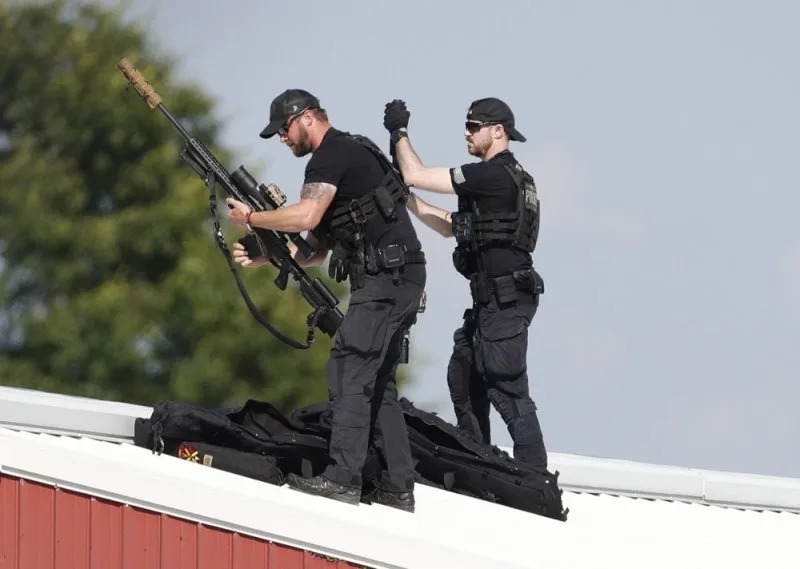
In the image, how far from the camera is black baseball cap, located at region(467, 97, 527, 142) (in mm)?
10062

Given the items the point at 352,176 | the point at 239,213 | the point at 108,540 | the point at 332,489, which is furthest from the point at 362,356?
the point at 108,540

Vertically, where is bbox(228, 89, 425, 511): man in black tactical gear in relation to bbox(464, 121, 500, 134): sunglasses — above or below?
below

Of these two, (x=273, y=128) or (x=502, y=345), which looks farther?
(x=502, y=345)

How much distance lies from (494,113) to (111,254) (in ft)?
57.0

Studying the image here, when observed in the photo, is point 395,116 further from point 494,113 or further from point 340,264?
point 340,264

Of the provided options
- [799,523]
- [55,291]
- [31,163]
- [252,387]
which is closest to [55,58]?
[31,163]

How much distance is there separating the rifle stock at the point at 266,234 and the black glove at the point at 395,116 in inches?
33.9

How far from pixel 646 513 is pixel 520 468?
4.51 ft

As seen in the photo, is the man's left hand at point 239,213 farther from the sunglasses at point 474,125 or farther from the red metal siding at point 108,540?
the sunglasses at point 474,125

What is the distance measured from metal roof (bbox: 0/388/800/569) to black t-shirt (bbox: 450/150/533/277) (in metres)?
1.46

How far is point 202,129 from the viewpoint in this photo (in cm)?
2841

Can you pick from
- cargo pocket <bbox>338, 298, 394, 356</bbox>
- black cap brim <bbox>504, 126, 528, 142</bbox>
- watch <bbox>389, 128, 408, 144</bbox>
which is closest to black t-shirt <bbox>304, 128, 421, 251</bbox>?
cargo pocket <bbox>338, 298, 394, 356</bbox>

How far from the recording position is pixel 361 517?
27.8 ft

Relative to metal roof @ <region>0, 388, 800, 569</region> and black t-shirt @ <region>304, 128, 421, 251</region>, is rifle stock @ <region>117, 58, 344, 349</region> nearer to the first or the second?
black t-shirt @ <region>304, 128, 421, 251</region>
